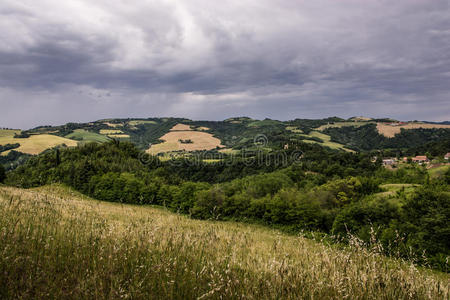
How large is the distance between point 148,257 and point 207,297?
4.12 ft

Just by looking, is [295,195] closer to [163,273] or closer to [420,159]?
[163,273]

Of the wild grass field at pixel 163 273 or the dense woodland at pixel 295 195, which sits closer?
the wild grass field at pixel 163 273

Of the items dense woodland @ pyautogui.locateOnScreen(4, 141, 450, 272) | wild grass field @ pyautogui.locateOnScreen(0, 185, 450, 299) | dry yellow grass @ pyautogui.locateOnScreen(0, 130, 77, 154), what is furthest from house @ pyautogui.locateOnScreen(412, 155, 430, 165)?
dry yellow grass @ pyautogui.locateOnScreen(0, 130, 77, 154)

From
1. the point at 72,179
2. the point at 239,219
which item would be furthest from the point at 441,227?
the point at 72,179

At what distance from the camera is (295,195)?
51969 millimetres

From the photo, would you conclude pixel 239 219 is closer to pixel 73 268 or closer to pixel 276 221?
pixel 276 221

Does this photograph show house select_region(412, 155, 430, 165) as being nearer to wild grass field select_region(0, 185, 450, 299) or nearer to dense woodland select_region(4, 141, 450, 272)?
dense woodland select_region(4, 141, 450, 272)

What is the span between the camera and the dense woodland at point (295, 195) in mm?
33312

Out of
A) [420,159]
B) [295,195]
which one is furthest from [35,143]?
[420,159]

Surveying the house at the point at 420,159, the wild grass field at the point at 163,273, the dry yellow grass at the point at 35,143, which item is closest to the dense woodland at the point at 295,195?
the wild grass field at the point at 163,273

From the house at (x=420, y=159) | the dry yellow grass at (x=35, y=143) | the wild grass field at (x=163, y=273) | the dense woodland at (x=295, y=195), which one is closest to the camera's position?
the wild grass field at (x=163, y=273)

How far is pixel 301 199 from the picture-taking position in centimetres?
4884

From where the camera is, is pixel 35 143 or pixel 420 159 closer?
pixel 420 159

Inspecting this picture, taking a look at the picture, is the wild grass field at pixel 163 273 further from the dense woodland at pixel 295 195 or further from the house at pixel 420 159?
→ the house at pixel 420 159
